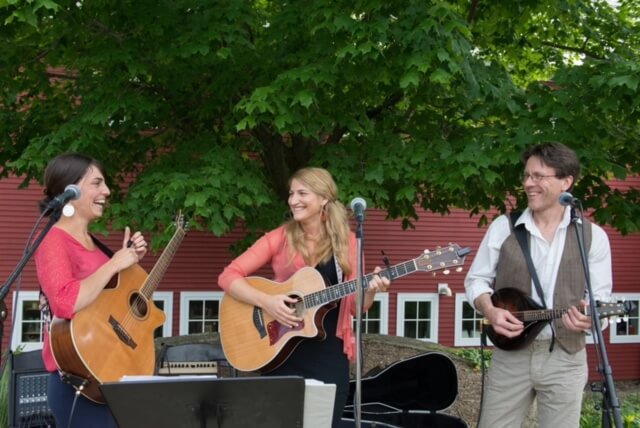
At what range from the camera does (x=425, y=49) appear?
18.6 feet

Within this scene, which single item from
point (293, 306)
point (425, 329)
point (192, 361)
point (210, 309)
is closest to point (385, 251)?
point (425, 329)

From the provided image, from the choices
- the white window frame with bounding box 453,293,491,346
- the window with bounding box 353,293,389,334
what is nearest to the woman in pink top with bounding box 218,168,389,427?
the window with bounding box 353,293,389,334

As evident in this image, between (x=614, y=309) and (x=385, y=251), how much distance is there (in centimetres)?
1019

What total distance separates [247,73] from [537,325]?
364 cm

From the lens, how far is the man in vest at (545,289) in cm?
398

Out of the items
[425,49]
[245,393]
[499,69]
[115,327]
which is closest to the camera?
[245,393]

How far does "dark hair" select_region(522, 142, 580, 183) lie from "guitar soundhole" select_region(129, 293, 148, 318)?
7.13 feet

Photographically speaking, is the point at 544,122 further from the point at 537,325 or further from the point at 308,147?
the point at 537,325

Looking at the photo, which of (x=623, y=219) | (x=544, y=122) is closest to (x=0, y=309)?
(x=544, y=122)

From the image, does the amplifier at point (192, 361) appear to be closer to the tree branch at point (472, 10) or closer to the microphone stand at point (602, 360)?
the microphone stand at point (602, 360)

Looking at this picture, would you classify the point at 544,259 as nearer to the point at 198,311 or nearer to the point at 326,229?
the point at 326,229

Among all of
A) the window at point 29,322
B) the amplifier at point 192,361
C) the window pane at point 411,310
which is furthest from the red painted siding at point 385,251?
the amplifier at point 192,361

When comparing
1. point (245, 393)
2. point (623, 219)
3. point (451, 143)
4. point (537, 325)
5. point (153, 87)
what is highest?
point (153, 87)

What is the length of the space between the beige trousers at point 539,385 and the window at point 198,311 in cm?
959
